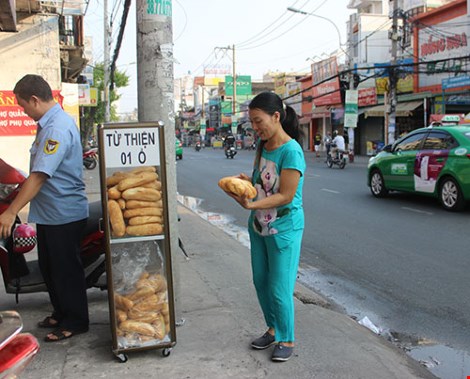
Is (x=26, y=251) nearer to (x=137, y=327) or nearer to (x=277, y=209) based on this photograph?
(x=137, y=327)

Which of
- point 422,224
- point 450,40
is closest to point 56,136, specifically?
point 422,224

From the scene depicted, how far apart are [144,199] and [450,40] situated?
25.4 m

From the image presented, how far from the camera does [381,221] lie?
901cm

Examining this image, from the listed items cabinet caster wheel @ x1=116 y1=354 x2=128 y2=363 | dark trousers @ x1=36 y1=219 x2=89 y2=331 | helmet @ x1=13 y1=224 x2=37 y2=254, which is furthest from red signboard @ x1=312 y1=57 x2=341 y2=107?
cabinet caster wheel @ x1=116 y1=354 x2=128 y2=363

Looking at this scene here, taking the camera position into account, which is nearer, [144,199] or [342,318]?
[144,199]

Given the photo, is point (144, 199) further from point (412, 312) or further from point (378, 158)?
point (378, 158)

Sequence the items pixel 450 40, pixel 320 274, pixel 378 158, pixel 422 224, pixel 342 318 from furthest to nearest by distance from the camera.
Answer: pixel 450 40 < pixel 378 158 < pixel 422 224 < pixel 320 274 < pixel 342 318

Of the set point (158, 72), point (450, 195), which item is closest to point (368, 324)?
point (158, 72)

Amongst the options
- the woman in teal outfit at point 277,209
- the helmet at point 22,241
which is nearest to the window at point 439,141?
the woman in teal outfit at point 277,209

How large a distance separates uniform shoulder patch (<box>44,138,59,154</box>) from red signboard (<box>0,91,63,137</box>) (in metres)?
8.05

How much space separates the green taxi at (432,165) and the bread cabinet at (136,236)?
24.2 feet

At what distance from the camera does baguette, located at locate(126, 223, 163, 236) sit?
3.27 metres

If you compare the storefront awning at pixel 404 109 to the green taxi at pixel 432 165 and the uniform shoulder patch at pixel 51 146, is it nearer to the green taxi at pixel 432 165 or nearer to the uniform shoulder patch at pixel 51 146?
the green taxi at pixel 432 165

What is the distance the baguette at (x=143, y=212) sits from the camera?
3.26m
